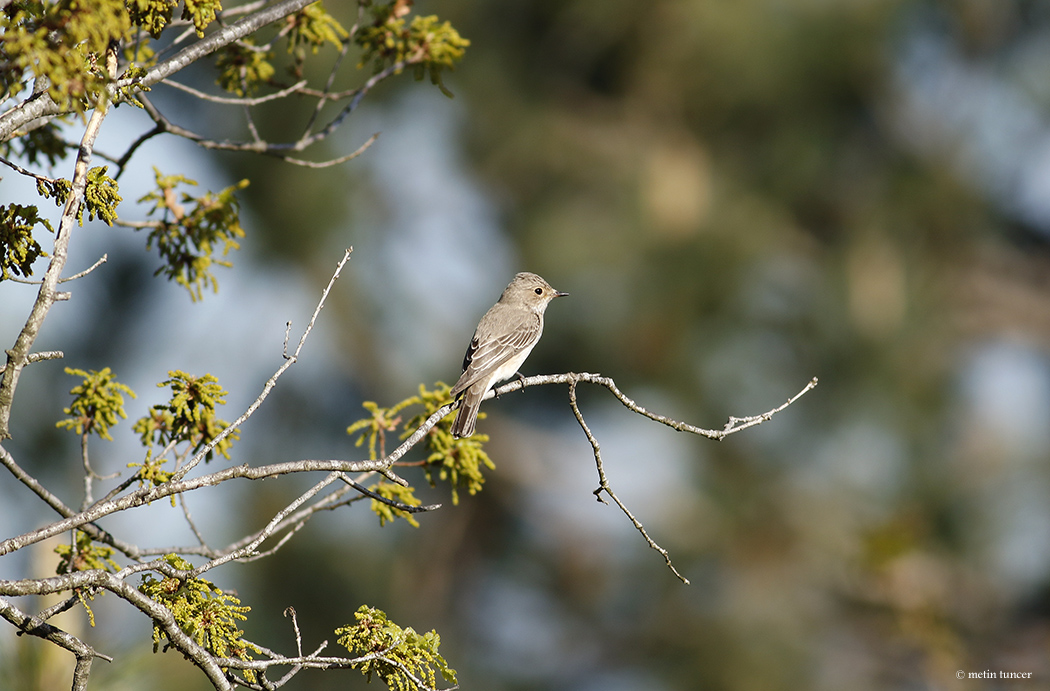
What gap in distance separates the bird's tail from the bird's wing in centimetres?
9

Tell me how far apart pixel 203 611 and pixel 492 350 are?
3.55 meters

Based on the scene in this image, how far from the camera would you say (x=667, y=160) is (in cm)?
1399

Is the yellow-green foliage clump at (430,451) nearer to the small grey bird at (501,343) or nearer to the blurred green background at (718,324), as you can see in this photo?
the small grey bird at (501,343)

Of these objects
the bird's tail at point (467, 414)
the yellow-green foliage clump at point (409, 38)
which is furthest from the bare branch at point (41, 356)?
the yellow-green foliage clump at point (409, 38)

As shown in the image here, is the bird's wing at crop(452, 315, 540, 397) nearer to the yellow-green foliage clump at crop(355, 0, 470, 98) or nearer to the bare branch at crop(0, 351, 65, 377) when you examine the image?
the yellow-green foliage clump at crop(355, 0, 470, 98)

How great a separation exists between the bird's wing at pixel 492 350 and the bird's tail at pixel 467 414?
94 millimetres

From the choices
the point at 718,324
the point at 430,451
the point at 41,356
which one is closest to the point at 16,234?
the point at 41,356

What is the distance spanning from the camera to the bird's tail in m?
5.45

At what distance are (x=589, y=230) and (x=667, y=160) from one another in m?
2.09

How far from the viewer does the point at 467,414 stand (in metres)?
5.73

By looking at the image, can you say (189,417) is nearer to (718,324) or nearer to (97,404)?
(97,404)

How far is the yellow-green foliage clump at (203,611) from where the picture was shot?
371 cm

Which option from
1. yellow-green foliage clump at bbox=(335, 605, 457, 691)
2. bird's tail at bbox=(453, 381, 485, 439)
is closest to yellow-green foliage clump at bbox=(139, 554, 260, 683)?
yellow-green foliage clump at bbox=(335, 605, 457, 691)

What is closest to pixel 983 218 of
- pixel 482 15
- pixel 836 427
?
pixel 836 427
